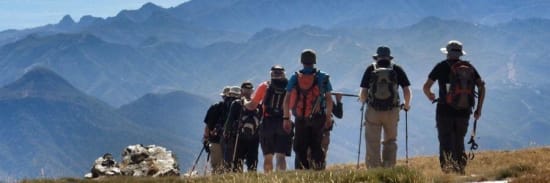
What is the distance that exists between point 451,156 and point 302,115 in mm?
2821

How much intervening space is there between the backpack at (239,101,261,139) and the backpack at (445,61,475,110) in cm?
464

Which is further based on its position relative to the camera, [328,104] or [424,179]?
[328,104]

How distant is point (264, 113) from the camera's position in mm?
15391

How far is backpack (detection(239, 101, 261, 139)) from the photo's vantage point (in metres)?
16.4

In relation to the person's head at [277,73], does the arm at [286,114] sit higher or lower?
lower

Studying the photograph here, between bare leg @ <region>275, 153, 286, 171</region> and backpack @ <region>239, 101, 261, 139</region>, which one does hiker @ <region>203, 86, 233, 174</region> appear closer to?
backpack @ <region>239, 101, 261, 139</region>

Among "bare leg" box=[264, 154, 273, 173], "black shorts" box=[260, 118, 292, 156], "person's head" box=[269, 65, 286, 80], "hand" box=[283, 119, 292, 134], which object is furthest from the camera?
"bare leg" box=[264, 154, 273, 173]

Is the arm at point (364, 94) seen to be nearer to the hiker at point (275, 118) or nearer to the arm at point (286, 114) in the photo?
the arm at point (286, 114)

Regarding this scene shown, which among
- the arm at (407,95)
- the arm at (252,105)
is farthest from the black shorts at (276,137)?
the arm at (407,95)

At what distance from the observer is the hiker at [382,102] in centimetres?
1346

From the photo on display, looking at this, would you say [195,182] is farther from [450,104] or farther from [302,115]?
[450,104]

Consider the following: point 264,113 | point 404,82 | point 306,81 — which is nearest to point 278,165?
point 264,113

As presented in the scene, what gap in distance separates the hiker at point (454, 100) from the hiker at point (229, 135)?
16.0 ft

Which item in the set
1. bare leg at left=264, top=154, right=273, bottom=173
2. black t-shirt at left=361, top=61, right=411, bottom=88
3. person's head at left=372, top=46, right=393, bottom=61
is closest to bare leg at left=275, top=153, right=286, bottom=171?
bare leg at left=264, top=154, right=273, bottom=173
